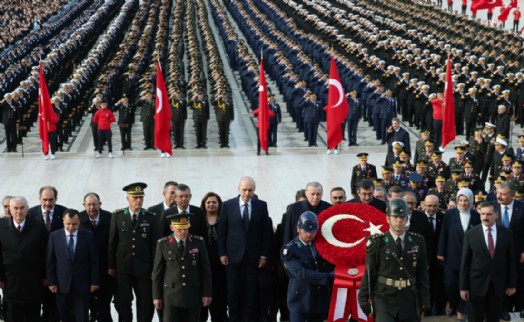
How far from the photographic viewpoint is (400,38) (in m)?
35.0

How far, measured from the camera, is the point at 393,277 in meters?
7.84

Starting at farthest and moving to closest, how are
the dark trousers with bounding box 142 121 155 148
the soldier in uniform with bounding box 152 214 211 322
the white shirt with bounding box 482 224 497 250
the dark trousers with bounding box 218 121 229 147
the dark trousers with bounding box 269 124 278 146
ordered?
the dark trousers with bounding box 218 121 229 147 → the dark trousers with bounding box 142 121 155 148 → the dark trousers with bounding box 269 124 278 146 → the white shirt with bounding box 482 224 497 250 → the soldier in uniform with bounding box 152 214 211 322

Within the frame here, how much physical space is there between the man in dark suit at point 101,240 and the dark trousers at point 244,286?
4.02 feet

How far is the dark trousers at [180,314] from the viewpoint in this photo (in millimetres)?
9023

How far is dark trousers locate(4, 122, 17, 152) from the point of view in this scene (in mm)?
Answer: 22922

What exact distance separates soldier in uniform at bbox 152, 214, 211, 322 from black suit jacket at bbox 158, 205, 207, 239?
0.75 m

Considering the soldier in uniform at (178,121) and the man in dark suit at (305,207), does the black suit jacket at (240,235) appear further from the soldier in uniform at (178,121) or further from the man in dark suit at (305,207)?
the soldier in uniform at (178,121)

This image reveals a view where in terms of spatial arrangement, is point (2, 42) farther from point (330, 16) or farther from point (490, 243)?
point (490, 243)

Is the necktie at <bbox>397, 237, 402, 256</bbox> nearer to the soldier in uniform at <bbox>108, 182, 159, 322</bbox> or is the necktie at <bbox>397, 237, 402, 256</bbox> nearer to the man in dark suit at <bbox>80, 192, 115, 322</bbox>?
the soldier in uniform at <bbox>108, 182, 159, 322</bbox>

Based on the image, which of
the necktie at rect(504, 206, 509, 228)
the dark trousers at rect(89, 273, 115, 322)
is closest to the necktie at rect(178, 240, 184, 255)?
the dark trousers at rect(89, 273, 115, 322)

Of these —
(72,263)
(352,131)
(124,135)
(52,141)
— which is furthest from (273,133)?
(72,263)

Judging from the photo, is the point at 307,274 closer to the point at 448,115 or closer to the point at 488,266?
the point at 488,266

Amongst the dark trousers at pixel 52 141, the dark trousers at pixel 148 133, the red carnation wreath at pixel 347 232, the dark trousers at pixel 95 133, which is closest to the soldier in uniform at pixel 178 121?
the dark trousers at pixel 148 133

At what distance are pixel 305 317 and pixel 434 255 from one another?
2.06 metres
